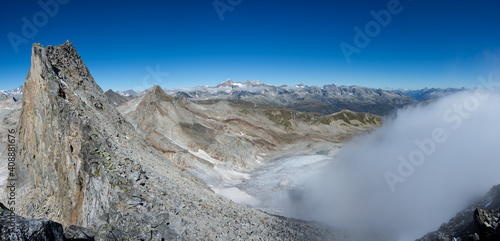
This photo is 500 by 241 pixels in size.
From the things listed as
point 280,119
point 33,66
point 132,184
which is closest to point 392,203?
point 132,184

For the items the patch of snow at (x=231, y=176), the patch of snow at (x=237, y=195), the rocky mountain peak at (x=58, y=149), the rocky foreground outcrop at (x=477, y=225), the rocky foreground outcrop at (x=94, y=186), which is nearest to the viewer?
the rocky foreground outcrop at (x=477, y=225)

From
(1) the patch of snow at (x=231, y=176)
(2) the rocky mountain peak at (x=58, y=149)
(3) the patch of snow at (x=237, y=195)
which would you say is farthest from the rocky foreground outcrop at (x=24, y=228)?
(1) the patch of snow at (x=231, y=176)

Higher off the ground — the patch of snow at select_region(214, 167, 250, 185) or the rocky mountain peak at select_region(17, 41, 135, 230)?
the rocky mountain peak at select_region(17, 41, 135, 230)

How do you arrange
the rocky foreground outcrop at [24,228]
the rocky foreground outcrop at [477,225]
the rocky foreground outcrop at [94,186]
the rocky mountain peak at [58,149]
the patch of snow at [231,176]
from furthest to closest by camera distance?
the patch of snow at [231,176] < the rocky mountain peak at [58,149] < the rocky foreground outcrop at [94,186] < the rocky foreground outcrop at [477,225] < the rocky foreground outcrop at [24,228]

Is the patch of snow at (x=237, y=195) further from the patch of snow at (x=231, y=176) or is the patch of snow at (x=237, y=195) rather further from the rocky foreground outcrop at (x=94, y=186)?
the rocky foreground outcrop at (x=94, y=186)

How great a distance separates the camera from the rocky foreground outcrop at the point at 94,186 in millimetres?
14984

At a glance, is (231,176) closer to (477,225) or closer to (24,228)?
(477,225)

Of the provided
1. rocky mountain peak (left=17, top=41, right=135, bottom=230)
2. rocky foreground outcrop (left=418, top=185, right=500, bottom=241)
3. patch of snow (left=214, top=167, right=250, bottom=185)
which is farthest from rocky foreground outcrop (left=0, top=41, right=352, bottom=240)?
patch of snow (left=214, top=167, right=250, bottom=185)

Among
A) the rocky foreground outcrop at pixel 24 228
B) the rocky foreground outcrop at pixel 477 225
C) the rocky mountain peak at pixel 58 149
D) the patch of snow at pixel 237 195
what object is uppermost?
the rocky mountain peak at pixel 58 149

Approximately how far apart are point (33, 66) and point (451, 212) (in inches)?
2128

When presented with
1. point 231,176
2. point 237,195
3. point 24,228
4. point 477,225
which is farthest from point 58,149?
point 231,176

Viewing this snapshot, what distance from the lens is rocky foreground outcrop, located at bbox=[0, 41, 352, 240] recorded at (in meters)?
15.0

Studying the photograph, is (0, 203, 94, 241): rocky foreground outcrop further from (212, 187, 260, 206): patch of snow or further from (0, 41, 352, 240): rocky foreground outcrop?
(212, 187, 260, 206): patch of snow

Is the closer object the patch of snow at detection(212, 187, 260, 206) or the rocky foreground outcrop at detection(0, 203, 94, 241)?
the rocky foreground outcrop at detection(0, 203, 94, 241)
